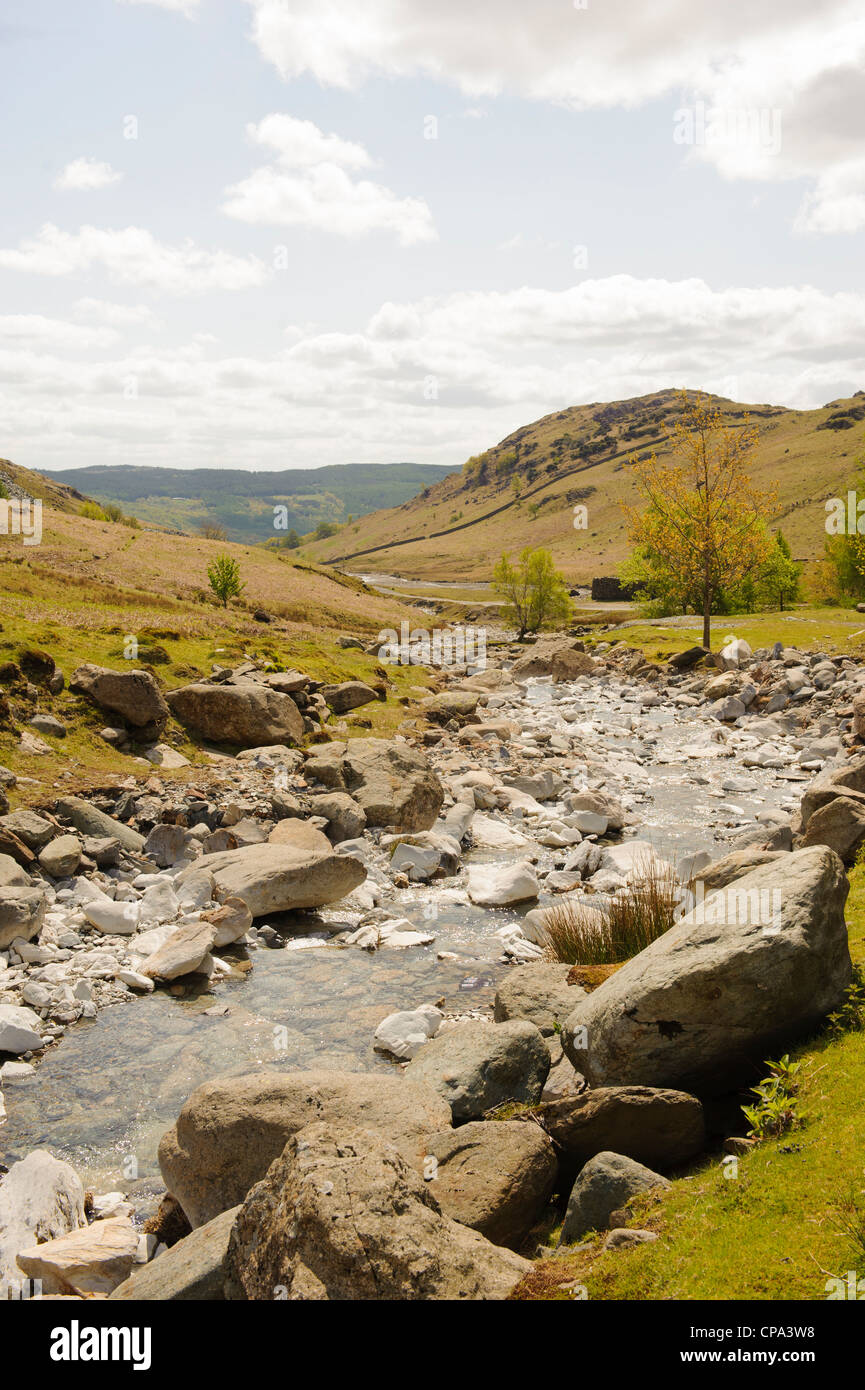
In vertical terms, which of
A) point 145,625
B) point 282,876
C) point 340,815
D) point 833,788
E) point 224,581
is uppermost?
point 224,581

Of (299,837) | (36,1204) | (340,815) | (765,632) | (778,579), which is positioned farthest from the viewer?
(778,579)

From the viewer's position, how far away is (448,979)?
13797 mm

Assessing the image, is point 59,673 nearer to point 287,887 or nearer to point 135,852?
point 135,852

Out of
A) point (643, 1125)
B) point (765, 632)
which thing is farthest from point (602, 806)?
point (765, 632)

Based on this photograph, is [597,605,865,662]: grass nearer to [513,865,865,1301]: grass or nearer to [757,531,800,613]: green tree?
[757,531,800,613]: green tree

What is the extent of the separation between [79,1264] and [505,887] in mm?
11158

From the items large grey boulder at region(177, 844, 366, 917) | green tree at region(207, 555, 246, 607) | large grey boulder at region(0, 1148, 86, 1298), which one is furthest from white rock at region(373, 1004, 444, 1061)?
green tree at region(207, 555, 246, 607)

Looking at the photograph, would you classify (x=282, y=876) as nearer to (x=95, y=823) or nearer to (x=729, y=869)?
(x=95, y=823)

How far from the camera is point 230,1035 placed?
1191cm

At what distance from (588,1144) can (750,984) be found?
1.98 m

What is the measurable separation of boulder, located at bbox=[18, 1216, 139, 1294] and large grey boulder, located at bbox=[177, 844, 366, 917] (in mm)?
8168

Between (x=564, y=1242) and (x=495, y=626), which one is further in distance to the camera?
(x=495, y=626)

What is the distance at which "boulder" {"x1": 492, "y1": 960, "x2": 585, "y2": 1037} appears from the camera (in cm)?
1036

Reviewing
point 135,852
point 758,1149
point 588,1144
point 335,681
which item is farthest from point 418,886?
point 335,681
